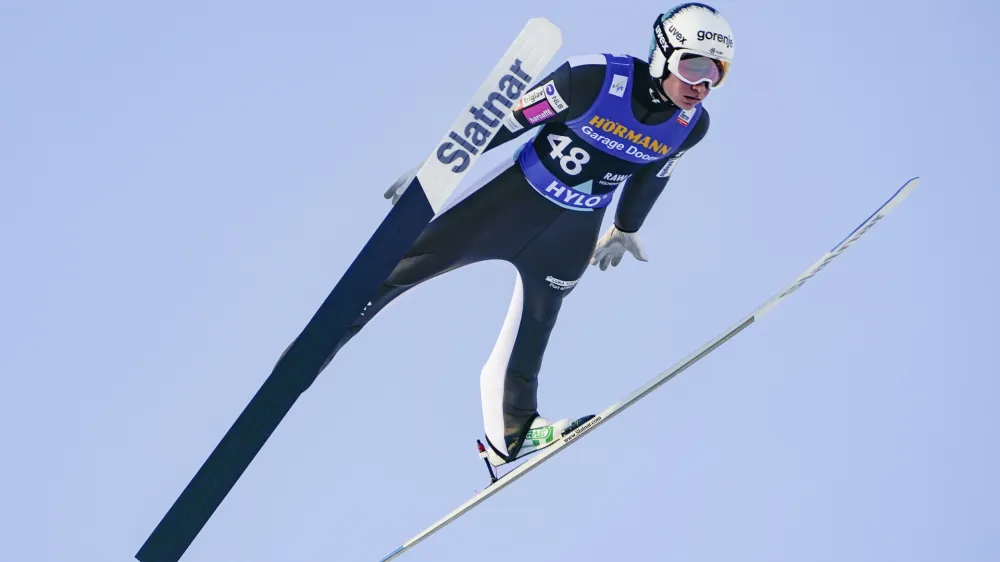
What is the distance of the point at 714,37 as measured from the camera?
18.0ft

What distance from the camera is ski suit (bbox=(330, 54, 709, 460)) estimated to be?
566 cm

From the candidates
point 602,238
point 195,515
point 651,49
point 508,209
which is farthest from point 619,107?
point 195,515

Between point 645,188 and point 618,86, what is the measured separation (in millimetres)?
718

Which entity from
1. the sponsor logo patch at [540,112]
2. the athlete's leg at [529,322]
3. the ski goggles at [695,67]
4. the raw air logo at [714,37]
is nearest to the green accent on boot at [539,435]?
the athlete's leg at [529,322]

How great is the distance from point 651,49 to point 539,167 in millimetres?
618

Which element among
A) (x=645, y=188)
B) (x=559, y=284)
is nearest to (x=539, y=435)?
(x=559, y=284)

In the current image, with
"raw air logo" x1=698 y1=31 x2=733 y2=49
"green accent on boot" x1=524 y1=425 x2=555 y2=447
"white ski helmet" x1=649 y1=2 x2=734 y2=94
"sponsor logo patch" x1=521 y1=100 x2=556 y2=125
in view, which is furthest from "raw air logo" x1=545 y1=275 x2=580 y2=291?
"raw air logo" x1=698 y1=31 x2=733 y2=49

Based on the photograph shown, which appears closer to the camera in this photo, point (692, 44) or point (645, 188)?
point (692, 44)

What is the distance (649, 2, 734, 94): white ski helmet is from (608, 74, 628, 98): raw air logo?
0.12 meters

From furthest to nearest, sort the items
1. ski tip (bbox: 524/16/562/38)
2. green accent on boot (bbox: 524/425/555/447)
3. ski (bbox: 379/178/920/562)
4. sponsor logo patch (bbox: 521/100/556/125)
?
green accent on boot (bbox: 524/425/555/447), ski (bbox: 379/178/920/562), sponsor logo patch (bbox: 521/100/556/125), ski tip (bbox: 524/16/562/38)

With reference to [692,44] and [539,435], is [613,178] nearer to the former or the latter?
[692,44]

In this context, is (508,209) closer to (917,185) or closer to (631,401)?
(631,401)

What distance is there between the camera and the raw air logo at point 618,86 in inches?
222

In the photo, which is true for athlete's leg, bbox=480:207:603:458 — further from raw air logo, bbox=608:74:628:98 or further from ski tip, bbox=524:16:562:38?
ski tip, bbox=524:16:562:38
